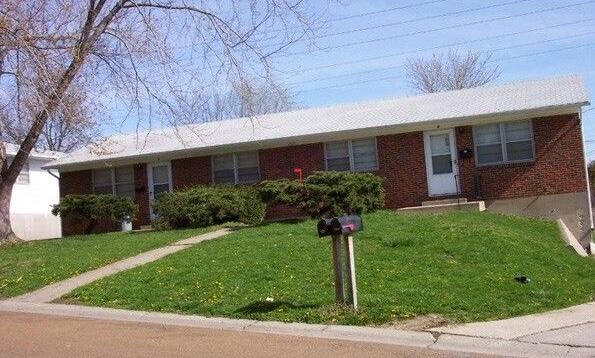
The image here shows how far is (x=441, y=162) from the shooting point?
21.1 meters

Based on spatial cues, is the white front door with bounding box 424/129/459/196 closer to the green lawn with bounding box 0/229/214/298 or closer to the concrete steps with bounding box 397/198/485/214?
the concrete steps with bounding box 397/198/485/214

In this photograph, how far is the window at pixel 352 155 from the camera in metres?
21.9

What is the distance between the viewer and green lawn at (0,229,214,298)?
12.9m

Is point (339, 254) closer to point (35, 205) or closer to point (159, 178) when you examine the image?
point (159, 178)

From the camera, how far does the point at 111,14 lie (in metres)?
17.8

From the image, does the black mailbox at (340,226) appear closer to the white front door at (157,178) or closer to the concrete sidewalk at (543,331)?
the concrete sidewalk at (543,331)

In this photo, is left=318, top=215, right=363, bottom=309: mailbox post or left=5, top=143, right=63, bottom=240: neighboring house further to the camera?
left=5, top=143, right=63, bottom=240: neighboring house

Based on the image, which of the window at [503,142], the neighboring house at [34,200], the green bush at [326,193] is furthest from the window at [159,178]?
the window at [503,142]

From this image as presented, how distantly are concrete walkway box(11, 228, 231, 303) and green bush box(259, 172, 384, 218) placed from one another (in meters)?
2.60

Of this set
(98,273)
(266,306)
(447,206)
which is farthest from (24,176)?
(266,306)

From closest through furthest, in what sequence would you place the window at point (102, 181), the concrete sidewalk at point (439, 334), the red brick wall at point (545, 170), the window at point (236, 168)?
the concrete sidewalk at point (439, 334) < the red brick wall at point (545, 170) < the window at point (236, 168) < the window at point (102, 181)

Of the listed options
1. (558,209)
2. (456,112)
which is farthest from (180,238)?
(558,209)

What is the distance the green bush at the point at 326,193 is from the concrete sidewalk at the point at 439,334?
8.98 metres

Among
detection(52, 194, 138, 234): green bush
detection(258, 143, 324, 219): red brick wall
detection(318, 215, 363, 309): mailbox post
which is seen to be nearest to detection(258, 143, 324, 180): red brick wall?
detection(258, 143, 324, 219): red brick wall
